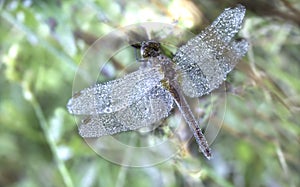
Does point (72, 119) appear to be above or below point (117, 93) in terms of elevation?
below

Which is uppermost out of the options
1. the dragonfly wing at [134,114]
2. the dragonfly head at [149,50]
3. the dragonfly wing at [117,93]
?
the dragonfly head at [149,50]

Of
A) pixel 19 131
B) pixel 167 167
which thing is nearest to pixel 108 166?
pixel 167 167

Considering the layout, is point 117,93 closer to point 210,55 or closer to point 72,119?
point 210,55

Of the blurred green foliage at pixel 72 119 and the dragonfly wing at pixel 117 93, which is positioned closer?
the dragonfly wing at pixel 117 93

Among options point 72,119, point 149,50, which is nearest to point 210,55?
point 149,50

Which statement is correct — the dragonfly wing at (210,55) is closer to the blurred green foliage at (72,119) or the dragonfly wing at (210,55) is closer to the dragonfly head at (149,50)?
the dragonfly head at (149,50)

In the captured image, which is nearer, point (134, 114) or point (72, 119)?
point (134, 114)

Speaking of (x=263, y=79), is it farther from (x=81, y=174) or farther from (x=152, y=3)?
(x=81, y=174)

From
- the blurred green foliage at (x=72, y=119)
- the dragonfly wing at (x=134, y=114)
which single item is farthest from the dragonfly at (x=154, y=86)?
the blurred green foliage at (x=72, y=119)
